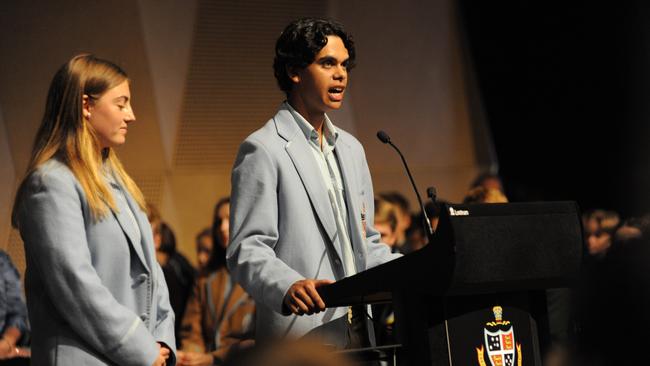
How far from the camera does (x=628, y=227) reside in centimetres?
476

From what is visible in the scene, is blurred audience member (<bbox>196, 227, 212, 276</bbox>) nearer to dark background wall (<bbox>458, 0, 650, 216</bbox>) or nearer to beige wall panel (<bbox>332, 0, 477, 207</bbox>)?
beige wall panel (<bbox>332, 0, 477, 207</bbox>)

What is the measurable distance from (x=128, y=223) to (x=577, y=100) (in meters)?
5.49

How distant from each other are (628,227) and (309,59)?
8.69 feet

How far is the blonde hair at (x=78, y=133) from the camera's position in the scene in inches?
97.0

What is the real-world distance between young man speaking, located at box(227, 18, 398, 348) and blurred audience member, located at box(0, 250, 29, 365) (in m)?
2.15

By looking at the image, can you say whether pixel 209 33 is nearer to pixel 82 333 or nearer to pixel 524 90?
pixel 524 90

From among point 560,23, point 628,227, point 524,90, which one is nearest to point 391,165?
point 524,90

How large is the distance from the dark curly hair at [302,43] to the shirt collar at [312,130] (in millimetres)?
113

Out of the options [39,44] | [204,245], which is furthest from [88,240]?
[39,44]

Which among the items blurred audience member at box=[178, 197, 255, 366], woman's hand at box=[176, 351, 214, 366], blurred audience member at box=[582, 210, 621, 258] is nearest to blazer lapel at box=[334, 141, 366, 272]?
blurred audience member at box=[178, 197, 255, 366]

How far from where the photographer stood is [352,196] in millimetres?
2672

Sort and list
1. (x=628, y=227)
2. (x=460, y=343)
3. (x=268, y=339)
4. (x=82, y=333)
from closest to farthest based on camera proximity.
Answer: (x=460, y=343) → (x=82, y=333) → (x=268, y=339) → (x=628, y=227)

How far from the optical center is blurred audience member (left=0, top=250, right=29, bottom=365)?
437 centimetres

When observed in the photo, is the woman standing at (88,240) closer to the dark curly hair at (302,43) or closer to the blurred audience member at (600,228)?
the dark curly hair at (302,43)
